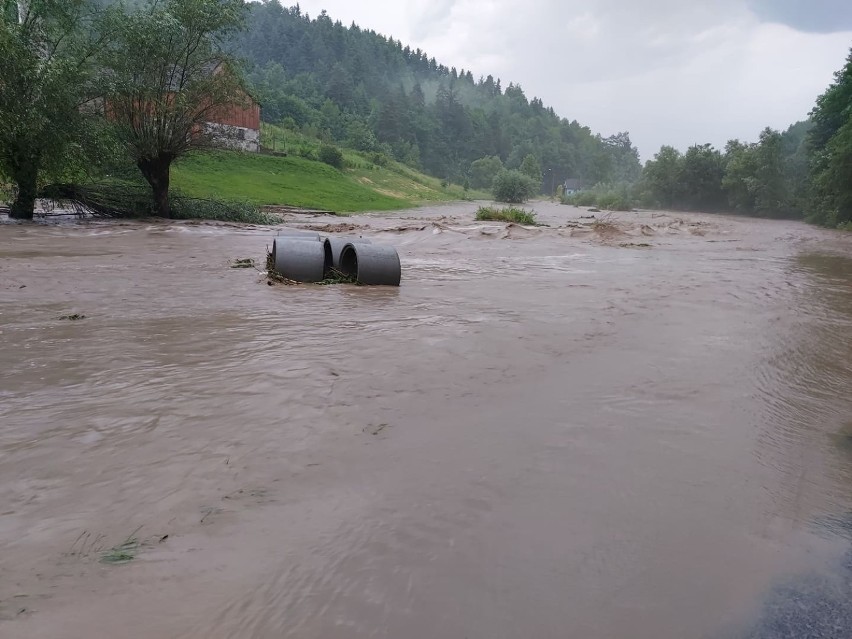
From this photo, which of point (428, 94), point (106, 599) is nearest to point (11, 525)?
point (106, 599)

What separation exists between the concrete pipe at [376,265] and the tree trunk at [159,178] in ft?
50.1

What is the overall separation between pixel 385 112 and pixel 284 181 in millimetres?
76586

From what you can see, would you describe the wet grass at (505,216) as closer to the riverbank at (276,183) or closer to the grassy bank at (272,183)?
the riverbank at (276,183)

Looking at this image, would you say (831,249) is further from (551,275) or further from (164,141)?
(164,141)

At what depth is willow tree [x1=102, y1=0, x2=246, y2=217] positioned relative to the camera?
65.3ft

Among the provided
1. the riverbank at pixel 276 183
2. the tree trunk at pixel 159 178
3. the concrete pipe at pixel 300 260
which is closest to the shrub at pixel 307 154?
the riverbank at pixel 276 183

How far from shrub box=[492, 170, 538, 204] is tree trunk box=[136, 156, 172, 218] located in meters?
58.4

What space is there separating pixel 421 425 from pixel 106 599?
2.24 metres

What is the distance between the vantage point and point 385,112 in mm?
114625

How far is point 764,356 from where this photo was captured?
21.3ft

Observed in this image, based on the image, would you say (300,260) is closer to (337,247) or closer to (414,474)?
(337,247)

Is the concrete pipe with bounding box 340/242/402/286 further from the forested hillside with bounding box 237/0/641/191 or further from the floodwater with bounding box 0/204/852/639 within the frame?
the forested hillside with bounding box 237/0/641/191

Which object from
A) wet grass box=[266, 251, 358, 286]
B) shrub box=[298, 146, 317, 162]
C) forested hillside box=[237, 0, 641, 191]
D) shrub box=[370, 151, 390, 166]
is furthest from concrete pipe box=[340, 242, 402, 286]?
forested hillside box=[237, 0, 641, 191]

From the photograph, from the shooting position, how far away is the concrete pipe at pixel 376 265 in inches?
376
